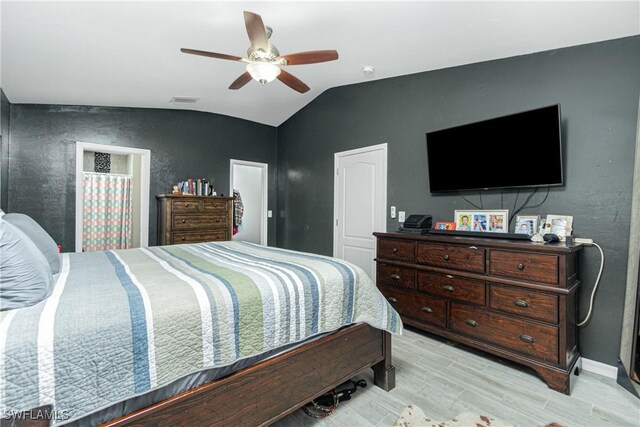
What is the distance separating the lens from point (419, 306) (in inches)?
107

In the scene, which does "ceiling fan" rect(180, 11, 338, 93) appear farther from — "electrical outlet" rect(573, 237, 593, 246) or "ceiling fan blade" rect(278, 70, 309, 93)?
"electrical outlet" rect(573, 237, 593, 246)

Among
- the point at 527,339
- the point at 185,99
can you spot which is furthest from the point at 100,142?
the point at 527,339

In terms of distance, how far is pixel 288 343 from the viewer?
1434mm

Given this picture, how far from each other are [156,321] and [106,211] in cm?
461

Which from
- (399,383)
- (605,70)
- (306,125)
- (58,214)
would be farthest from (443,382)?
(58,214)

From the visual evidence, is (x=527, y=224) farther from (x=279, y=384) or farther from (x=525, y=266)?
(x=279, y=384)

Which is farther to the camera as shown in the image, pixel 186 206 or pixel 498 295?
pixel 186 206

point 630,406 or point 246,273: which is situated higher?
point 246,273

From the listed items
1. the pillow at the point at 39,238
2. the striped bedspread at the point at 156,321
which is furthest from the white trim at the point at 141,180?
the striped bedspread at the point at 156,321

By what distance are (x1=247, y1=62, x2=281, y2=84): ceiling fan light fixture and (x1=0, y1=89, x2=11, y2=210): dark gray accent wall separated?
9.42ft

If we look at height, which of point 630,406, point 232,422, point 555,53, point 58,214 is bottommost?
point 630,406

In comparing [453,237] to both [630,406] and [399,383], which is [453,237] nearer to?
[399,383]

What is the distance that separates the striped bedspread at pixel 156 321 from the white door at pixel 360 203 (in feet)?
6.56

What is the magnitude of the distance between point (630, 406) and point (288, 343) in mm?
2164
